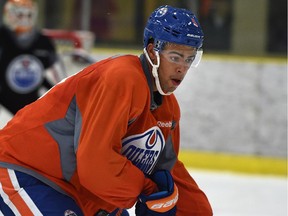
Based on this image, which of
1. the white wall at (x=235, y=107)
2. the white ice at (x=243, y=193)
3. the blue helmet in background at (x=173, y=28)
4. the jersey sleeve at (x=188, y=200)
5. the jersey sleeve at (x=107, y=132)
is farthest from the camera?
the white wall at (x=235, y=107)

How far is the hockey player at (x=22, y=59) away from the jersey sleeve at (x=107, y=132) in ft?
9.81

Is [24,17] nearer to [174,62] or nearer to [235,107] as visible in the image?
[235,107]

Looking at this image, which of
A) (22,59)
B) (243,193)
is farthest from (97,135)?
(22,59)

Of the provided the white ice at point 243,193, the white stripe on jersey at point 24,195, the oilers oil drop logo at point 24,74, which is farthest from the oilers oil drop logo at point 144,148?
the oilers oil drop logo at point 24,74

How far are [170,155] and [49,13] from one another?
13.4 feet

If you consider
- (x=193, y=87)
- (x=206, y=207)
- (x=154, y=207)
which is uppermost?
(x=154, y=207)

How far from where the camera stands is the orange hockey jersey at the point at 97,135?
2018 millimetres

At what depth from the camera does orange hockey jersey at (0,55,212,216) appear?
6.62 ft

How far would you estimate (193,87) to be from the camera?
203 inches

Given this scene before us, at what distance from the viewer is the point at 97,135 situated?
2008 millimetres

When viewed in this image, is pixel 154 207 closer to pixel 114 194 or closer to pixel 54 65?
pixel 114 194

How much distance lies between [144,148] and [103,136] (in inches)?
8.7

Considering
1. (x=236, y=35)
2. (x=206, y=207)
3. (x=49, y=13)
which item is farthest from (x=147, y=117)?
(x=49, y=13)

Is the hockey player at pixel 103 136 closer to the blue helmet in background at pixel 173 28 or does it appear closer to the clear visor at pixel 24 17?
the blue helmet in background at pixel 173 28
